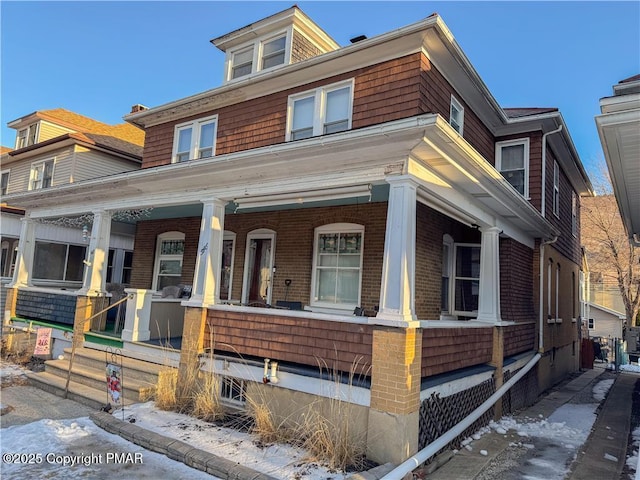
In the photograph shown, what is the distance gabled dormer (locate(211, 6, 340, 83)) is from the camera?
33.2 ft

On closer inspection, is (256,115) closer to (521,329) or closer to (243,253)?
(243,253)

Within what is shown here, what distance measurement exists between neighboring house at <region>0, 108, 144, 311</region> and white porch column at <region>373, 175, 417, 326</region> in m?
12.1

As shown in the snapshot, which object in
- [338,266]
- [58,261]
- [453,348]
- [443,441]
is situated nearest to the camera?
[443,441]

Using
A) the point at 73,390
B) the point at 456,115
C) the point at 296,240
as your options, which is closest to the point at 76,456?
the point at 73,390

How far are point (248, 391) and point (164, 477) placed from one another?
1981 mm

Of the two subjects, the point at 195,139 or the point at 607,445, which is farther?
the point at 195,139

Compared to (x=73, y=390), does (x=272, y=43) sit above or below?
above

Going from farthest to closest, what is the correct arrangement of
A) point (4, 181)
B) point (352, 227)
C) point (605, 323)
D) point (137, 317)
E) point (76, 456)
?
1. point (605, 323)
2. point (4, 181)
3. point (352, 227)
4. point (137, 317)
5. point (76, 456)

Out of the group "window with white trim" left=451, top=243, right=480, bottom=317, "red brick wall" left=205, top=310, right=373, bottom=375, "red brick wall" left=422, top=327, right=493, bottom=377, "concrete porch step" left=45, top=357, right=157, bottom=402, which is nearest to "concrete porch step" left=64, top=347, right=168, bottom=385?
"concrete porch step" left=45, top=357, right=157, bottom=402

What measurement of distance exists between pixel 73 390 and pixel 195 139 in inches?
243

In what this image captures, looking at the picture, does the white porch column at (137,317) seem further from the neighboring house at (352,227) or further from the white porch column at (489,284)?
the white porch column at (489,284)

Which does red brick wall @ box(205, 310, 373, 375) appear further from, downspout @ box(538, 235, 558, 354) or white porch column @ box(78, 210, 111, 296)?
downspout @ box(538, 235, 558, 354)

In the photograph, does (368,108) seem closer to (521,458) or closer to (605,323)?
(521,458)

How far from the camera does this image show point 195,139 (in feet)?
35.3
